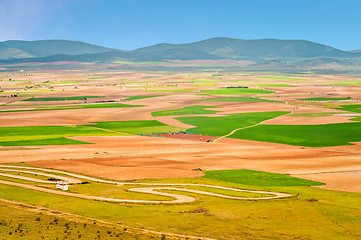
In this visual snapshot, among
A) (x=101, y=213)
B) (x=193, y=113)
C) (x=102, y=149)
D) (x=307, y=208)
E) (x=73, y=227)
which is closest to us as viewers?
(x=73, y=227)

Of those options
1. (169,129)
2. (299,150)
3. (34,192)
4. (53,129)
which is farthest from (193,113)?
(34,192)

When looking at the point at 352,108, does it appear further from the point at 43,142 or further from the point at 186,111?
the point at 43,142

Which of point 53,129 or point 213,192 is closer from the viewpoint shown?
point 213,192

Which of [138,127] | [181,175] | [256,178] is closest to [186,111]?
[138,127]

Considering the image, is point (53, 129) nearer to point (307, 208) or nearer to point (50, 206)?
point (50, 206)

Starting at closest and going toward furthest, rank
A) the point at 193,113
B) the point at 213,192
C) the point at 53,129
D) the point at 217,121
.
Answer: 1. the point at 213,192
2. the point at 53,129
3. the point at 217,121
4. the point at 193,113
